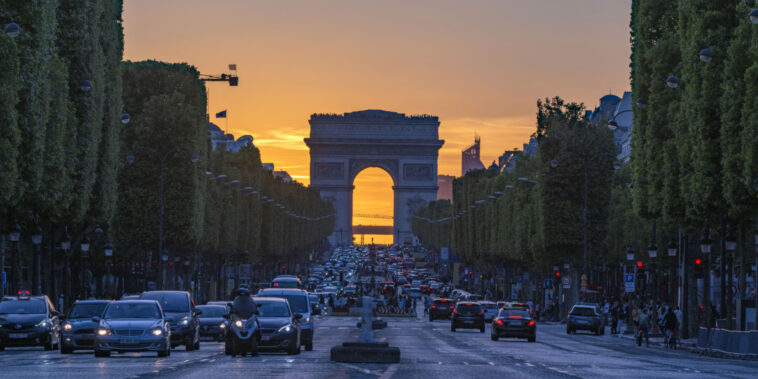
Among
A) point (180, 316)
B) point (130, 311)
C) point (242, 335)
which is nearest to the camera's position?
point (242, 335)

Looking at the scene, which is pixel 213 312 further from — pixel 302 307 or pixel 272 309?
pixel 272 309

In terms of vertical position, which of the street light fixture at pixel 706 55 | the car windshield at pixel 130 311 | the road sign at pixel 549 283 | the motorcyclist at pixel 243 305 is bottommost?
the road sign at pixel 549 283

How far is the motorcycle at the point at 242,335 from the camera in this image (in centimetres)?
3325

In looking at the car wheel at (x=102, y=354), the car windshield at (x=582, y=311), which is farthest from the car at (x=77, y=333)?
the car windshield at (x=582, y=311)

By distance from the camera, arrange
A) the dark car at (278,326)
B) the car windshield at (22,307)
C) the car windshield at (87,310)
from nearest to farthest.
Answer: the dark car at (278,326) → the car windshield at (87,310) → the car windshield at (22,307)

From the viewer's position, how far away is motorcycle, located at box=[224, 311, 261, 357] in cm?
3325

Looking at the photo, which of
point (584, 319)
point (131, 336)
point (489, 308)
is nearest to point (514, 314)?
point (584, 319)

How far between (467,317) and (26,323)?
3062 centimetres

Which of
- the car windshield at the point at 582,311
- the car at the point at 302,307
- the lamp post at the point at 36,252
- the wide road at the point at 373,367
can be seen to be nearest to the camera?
the wide road at the point at 373,367

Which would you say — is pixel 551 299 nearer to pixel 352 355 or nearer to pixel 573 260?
pixel 573 260

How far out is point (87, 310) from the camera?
4109 cm

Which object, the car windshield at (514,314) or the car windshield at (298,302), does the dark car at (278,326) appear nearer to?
the car windshield at (298,302)

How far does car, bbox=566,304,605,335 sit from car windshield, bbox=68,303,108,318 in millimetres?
Result: 33172

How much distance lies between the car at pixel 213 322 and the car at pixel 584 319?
75.4ft
